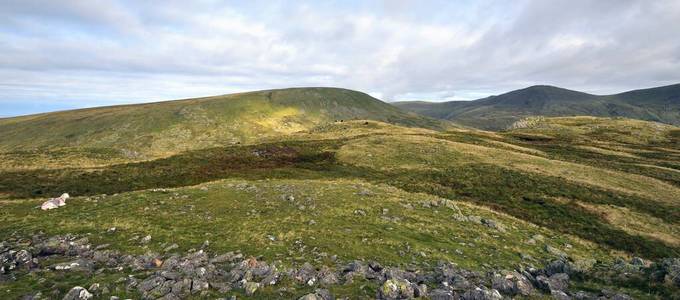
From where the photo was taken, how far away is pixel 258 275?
1359 centimetres

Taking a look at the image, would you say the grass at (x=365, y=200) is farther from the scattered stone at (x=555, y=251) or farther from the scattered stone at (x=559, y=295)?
the scattered stone at (x=559, y=295)

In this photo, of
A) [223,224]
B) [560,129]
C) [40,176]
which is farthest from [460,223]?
[560,129]

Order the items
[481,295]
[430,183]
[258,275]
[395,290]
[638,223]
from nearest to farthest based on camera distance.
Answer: [481,295]
[395,290]
[258,275]
[638,223]
[430,183]

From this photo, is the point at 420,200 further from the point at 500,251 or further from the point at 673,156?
the point at 673,156

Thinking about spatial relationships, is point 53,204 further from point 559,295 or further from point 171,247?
point 559,295

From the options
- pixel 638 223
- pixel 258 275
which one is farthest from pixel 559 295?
pixel 638 223

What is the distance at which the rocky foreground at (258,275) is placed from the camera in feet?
38.8

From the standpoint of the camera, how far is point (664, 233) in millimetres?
30453

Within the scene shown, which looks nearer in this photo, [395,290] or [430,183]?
[395,290]

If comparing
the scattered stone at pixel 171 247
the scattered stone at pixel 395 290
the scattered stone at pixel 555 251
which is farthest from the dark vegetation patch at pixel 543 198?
the scattered stone at pixel 171 247

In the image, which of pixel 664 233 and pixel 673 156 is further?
pixel 673 156

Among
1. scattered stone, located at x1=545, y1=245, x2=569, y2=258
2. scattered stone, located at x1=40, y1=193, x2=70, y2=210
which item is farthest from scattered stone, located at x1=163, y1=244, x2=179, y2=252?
scattered stone, located at x1=545, y1=245, x2=569, y2=258

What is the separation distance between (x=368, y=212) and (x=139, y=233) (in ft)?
50.5

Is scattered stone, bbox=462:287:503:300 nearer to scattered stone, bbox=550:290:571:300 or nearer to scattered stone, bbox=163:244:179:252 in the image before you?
scattered stone, bbox=550:290:571:300
